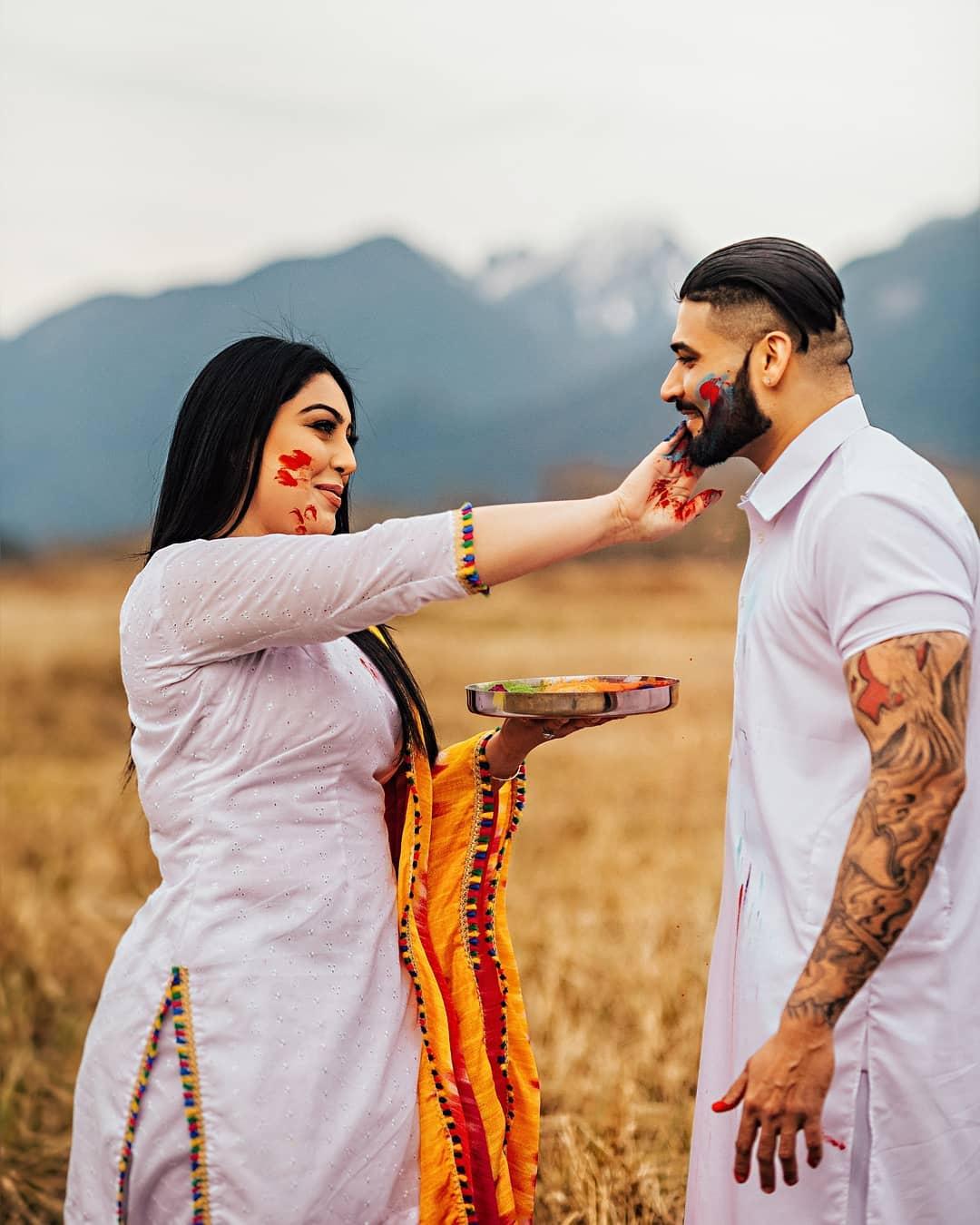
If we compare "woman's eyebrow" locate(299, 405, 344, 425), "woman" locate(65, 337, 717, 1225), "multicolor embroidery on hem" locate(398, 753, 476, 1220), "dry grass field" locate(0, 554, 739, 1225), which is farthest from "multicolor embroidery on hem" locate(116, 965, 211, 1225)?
"dry grass field" locate(0, 554, 739, 1225)

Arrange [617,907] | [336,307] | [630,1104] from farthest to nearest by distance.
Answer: [336,307], [617,907], [630,1104]

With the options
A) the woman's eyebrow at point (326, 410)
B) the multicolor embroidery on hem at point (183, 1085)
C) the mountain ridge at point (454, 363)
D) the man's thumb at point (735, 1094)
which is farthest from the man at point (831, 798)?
the mountain ridge at point (454, 363)

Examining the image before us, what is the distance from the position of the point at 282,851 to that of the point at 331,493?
677 millimetres

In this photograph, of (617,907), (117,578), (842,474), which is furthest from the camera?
(117,578)

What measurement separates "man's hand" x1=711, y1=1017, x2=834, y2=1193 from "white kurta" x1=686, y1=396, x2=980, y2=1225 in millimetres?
152

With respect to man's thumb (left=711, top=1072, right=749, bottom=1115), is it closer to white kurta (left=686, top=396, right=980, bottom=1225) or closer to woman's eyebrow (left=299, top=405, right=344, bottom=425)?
white kurta (left=686, top=396, right=980, bottom=1225)

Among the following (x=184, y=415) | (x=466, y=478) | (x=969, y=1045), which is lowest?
(x=969, y=1045)

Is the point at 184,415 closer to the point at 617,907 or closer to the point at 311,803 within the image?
A: the point at 311,803

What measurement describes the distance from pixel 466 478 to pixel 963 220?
8.20m

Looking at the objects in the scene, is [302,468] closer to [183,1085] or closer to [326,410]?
[326,410]

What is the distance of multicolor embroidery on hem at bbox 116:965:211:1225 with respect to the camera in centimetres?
239

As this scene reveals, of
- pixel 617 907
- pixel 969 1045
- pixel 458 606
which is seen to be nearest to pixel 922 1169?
pixel 969 1045

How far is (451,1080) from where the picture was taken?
2631 millimetres

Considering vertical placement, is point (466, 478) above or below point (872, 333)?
below
